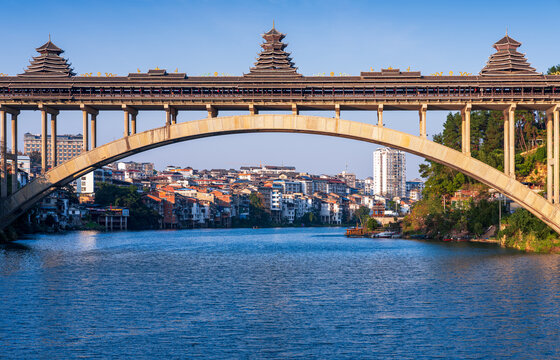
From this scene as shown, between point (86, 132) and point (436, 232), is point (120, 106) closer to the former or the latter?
point (86, 132)

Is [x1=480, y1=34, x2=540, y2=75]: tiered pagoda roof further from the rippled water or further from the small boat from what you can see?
the small boat

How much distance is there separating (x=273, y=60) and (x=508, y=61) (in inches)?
566

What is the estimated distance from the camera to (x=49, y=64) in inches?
1791

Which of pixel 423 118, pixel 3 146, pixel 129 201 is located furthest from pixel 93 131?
pixel 129 201

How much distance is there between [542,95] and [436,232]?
32634 mm

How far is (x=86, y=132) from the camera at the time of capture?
43.8 meters

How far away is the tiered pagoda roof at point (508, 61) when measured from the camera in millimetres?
42844

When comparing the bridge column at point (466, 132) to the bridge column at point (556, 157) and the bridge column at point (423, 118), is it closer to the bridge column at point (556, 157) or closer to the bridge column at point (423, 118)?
the bridge column at point (423, 118)

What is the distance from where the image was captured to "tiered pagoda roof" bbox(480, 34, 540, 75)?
42.8 metres

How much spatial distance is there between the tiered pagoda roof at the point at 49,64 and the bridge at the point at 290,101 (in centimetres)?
24

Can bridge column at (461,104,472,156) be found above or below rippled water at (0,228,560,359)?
above

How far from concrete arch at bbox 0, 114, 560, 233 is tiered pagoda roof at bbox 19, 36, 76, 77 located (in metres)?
6.22

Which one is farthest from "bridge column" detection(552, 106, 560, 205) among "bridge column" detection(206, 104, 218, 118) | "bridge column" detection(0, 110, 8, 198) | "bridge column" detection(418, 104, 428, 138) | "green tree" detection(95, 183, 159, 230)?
"green tree" detection(95, 183, 159, 230)

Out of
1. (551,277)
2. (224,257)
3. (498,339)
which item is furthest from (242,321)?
(224,257)
